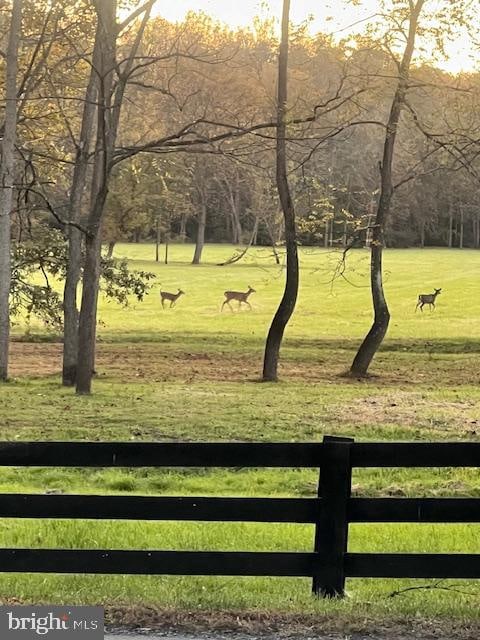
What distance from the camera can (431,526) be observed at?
8.89m

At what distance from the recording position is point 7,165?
70.1ft

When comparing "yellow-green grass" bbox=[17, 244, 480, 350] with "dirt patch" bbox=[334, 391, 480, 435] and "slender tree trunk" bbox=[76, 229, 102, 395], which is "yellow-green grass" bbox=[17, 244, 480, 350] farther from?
"dirt patch" bbox=[334, 391, 480, 435]

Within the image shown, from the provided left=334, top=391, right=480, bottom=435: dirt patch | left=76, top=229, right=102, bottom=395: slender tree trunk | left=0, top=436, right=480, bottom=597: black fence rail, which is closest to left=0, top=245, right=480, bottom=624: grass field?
left=334, top=391, right=480, bottom=435: dirt patch

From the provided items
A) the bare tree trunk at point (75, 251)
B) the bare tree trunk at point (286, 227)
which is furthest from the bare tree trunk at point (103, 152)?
the bare tree trunk at point (286, 227)

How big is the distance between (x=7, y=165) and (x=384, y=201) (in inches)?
438

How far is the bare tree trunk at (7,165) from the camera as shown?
841 inches

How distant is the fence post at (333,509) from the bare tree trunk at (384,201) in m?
18.5

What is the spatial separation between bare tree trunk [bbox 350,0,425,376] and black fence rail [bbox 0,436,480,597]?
1848 centimetres

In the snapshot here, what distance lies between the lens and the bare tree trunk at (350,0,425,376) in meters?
23.4

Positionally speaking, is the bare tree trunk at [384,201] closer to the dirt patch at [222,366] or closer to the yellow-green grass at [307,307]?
the dirt patch at [222,366]

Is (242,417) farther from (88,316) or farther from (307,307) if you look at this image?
(307,307)

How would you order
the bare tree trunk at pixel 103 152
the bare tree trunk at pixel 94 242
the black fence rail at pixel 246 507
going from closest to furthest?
the black fence rail at pixel 246 507, the bare tree trunk at pixel 103 152, the bare tree trunk at pixel 94 242

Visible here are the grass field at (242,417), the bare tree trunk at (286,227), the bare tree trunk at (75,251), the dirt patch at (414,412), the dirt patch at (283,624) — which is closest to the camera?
the dirt patch at (283,624)

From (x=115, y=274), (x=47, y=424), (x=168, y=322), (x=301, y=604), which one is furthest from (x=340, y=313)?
(x=301, y=604)
